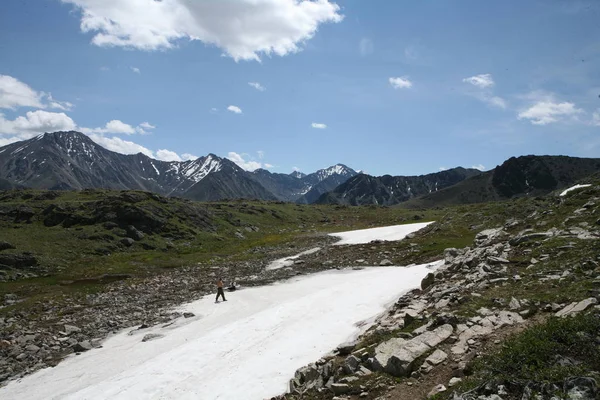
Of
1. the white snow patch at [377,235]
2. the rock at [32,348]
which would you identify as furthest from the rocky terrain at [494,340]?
the white snow patch at [377,235]

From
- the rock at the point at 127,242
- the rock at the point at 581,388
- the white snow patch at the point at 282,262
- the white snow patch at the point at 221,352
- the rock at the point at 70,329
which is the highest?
the rock at the point at 127,242

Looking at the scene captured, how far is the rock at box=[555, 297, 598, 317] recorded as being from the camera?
42.2 ft

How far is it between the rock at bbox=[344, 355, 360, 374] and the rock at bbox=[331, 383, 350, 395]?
3.72 feet

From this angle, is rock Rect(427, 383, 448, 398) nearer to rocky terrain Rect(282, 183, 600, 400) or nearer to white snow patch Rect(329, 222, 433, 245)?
rocky terrain Rect(282, 183, 600, 400)

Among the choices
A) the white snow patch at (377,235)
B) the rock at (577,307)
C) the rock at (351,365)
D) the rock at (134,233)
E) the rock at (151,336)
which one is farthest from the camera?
the white snow patch at (377,235)

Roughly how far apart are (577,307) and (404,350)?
20.6 feet

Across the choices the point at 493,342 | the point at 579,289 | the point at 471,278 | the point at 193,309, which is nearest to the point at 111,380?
the point at 193,309

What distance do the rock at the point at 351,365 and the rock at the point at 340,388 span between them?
113 cm

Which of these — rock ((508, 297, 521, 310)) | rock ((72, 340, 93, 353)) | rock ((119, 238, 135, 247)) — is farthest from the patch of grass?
rock ((119, 238, 135, 247))

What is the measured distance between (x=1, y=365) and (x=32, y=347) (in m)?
2.08

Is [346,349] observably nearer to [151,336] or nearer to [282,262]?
[151,336]

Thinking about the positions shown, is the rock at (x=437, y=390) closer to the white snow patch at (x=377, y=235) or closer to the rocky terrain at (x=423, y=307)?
the rocky terrain at (x=423, y=307)

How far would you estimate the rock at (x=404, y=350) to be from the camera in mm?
13531

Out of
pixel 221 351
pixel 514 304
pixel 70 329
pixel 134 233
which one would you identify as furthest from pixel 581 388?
pixel 134 233
